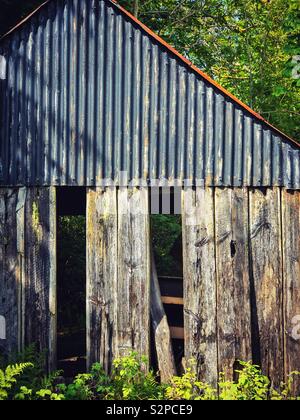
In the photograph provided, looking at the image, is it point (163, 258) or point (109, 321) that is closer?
point (109, 321)

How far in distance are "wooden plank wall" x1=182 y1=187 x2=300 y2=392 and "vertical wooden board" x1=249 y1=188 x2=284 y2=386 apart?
0.01 m

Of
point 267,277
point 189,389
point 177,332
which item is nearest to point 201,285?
point 267,277

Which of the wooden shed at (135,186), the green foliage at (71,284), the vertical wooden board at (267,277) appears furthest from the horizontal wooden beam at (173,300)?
the green foliage at (71,284)

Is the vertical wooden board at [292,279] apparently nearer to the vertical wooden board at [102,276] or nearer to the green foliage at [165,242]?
the vertical wooden board at [102,276]

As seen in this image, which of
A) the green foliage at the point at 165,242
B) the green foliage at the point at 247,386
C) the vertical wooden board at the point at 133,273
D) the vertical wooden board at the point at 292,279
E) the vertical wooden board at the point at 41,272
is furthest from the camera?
the green foliage at the point at 165,242

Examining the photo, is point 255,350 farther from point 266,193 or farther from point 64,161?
point 64,161

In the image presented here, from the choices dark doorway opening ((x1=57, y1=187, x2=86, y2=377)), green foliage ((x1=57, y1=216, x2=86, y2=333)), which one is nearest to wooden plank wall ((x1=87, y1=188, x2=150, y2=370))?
dark doorway opening ((x1=57, y1=187, x2=86, y2=377))

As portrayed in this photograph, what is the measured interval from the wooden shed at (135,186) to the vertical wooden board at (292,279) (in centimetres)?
1

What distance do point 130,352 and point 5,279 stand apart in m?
1.98

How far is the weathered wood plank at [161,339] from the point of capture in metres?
8.44

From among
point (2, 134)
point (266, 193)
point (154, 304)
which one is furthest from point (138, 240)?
point (2, 134)

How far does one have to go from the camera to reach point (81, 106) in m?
8.24

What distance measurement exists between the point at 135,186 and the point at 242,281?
1850 millimetres
